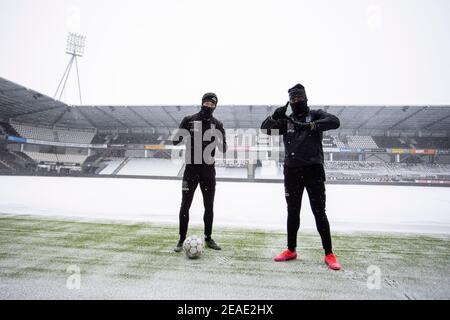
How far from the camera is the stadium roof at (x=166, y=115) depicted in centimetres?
2228

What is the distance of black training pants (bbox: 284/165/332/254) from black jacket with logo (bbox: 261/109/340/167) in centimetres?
9

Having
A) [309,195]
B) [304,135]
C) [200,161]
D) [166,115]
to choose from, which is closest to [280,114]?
Result: [304,135]

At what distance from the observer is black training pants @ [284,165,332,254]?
2.44 meters

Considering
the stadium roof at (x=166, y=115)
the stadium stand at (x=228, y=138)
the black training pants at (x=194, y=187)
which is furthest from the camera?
the stadium stand at (x=228, y=138)

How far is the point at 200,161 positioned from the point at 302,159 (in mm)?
1112

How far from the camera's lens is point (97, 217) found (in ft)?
15.0

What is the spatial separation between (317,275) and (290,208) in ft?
2.16

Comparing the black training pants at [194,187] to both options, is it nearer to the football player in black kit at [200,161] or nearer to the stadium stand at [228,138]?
the football player in black kit at [200,161]

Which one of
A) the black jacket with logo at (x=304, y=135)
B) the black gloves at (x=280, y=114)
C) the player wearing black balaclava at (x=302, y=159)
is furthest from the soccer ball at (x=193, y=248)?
the black gloves at (x=280, y=114)

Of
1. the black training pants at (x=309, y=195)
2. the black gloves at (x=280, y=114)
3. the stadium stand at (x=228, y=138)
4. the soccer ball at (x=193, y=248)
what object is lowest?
the soccer ball at (x=193, y=248)

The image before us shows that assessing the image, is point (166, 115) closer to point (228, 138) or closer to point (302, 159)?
point (228, 138)

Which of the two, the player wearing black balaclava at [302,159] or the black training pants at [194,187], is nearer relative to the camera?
the player wearing black balaclava at [302,159]
